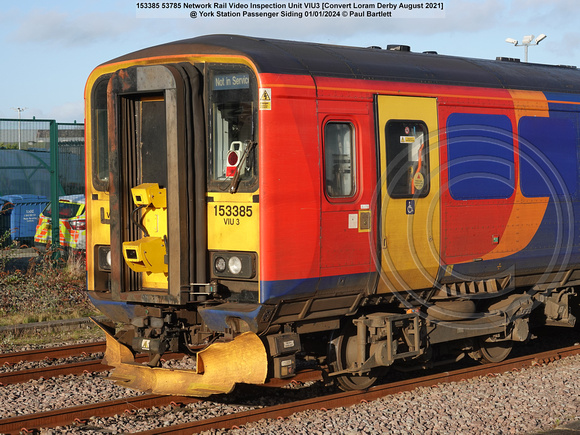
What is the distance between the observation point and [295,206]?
719 cm

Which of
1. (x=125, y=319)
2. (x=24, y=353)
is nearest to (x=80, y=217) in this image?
(x=24, y=353)

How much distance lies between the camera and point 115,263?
7789 millimetres

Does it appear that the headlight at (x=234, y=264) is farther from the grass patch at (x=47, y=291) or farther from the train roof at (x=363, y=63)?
the grass patch at (x=47, y=291)

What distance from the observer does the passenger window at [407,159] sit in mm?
8031

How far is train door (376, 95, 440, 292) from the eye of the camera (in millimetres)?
7973

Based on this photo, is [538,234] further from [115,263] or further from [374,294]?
[115,263]

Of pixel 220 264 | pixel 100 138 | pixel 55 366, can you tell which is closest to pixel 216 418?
pixel 220 264

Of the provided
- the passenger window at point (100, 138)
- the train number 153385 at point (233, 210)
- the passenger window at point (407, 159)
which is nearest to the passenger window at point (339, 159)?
the passenger window at point (407, 159)

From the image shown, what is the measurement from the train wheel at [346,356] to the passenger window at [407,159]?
1.46m

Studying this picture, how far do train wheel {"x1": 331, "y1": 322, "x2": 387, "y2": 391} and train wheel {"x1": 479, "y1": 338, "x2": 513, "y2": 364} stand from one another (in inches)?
72.6

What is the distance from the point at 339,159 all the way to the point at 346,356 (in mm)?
2049

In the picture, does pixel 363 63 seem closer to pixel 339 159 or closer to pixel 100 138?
pixel 339 159

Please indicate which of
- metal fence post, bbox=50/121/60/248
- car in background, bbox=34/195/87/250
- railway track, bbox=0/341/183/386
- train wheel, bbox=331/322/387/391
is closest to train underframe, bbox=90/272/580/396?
train wheel, bbox=331/322/387/391

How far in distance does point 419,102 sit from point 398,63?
1.59ft
